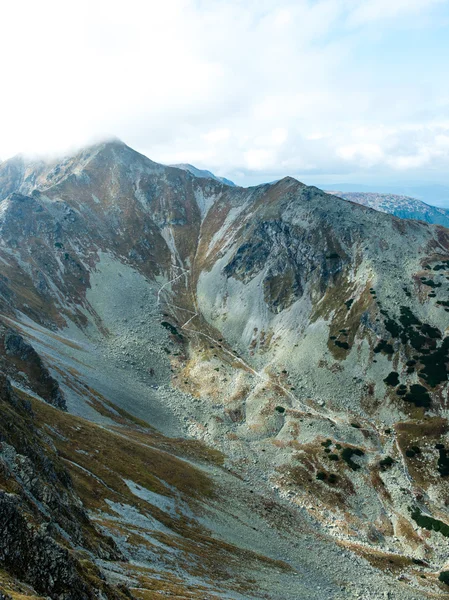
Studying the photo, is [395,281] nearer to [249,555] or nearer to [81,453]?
[249,555]

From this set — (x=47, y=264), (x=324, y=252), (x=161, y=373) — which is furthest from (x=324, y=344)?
(x=47, y=264)

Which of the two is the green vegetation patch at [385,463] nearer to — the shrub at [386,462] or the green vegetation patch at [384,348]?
the shrub at [386,462]

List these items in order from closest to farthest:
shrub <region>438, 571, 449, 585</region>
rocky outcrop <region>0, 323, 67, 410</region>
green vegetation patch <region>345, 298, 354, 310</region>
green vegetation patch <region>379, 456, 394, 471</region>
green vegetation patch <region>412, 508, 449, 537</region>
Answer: shrub <region>438, 571, 449, 585</region>
green vegetation patch <region>412, 508, 449, 537</region>
rocky outcrop <region>0, 323, 67, 410</region>
green vegetation patch <region>379, 456, 394, 471</region>
green vegetation patch <region>345, 298, 354, 310</region>

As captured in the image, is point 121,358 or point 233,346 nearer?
point 121,358

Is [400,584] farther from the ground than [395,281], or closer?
closer

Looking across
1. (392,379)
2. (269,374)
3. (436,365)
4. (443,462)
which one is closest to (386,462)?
(443,462)

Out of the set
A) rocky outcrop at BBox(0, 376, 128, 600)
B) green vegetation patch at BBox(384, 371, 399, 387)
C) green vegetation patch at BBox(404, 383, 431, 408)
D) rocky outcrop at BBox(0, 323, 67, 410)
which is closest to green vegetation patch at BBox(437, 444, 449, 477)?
green vegetation patch at BBox(404, 383, 431, 408)

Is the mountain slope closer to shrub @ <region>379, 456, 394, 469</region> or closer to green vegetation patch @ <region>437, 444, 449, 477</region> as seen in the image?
green vegetation patch @ <region>437, 444, 449, 477</region>

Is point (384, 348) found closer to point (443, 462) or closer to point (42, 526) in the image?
point (443, 462)

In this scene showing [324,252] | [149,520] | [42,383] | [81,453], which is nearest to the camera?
[149,520]
